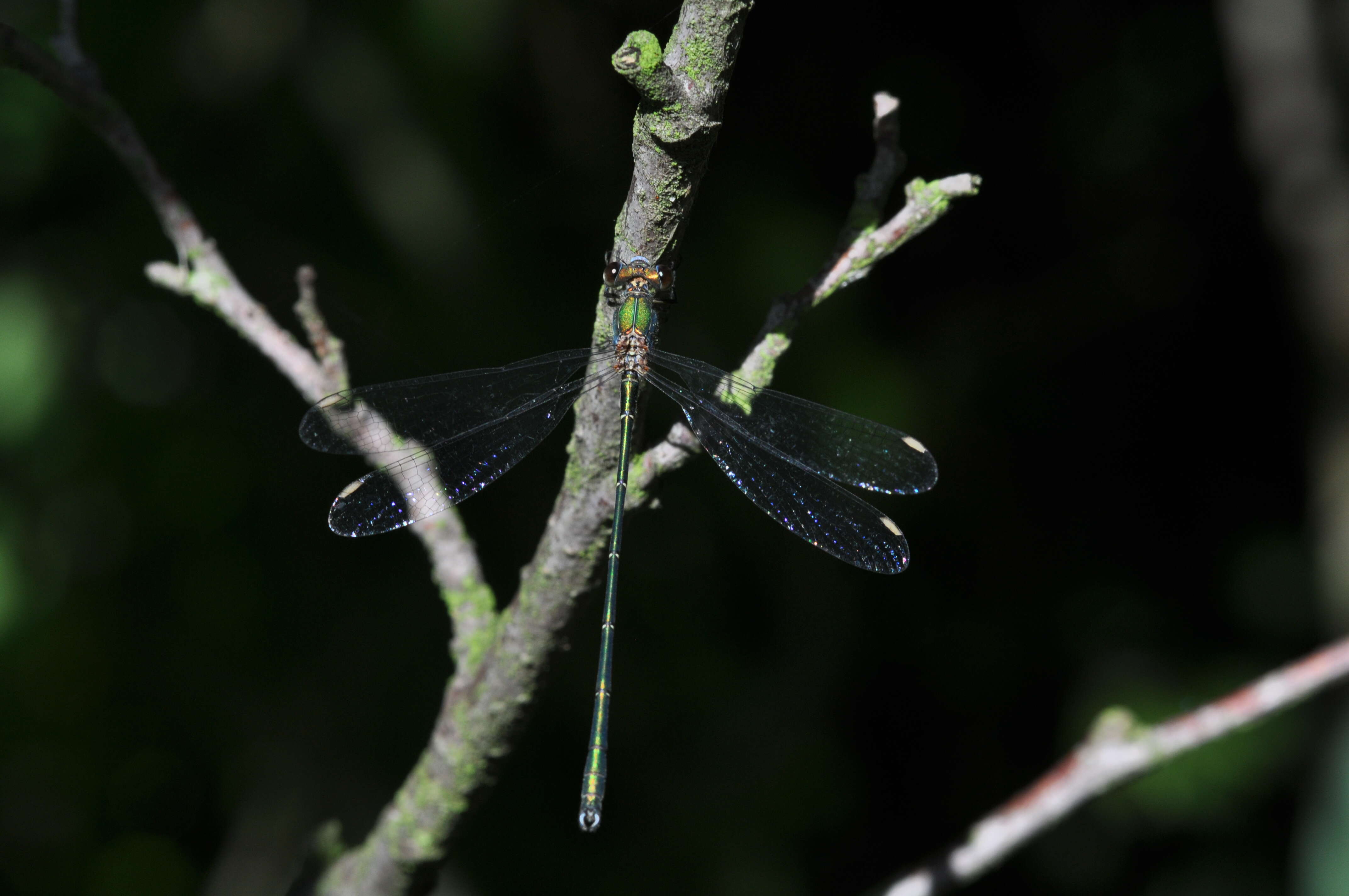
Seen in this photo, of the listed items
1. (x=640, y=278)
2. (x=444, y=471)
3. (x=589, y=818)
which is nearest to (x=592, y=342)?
(x=640, y=278)

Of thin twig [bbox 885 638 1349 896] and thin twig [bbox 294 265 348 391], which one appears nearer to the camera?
thin twig [bbox 885 638 1349 896]

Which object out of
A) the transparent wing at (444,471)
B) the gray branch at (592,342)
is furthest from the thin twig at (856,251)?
the transparent wing at (444,471)

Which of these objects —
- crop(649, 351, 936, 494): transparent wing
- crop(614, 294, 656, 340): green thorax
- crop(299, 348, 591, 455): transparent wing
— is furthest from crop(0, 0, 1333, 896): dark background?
crop(614, 294, 656, 340): green thorax

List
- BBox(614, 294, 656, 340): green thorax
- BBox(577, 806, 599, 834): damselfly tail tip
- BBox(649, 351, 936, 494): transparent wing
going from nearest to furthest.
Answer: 1. BBox(614, 294, 656, 340): green thorax
2. BBox(577, 806, 599, 834): damselfly tail tip
3. BBox(649, 351, 936, 494): transparent wing

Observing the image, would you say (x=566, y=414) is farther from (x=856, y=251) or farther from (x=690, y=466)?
(x=856, y=251)

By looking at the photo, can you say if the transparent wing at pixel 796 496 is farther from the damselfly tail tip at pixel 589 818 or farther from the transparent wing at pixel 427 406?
the damselfly tail tip at pixel 589 818

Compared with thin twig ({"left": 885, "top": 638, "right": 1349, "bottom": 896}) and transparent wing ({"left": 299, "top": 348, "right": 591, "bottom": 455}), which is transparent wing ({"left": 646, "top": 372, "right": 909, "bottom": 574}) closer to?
transparent wing ({"left": 299, "top": 348, "right": 591, "bottom": 455})

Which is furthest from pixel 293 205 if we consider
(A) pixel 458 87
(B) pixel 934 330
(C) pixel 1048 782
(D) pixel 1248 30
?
(D) pixel 1248 30
